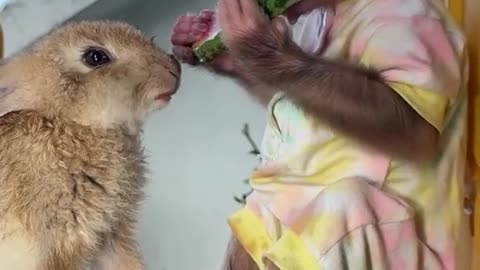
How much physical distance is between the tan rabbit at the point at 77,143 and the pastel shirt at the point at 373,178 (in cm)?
11

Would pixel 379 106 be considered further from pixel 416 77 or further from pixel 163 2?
pixel 163 2

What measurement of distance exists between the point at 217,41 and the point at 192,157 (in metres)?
0.13

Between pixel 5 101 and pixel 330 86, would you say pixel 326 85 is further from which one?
pixel 5 101

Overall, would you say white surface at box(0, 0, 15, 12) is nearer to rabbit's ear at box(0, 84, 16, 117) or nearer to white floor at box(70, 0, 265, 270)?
white floor at box(70, 0, 265, 270)

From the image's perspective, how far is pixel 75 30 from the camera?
0.54 m

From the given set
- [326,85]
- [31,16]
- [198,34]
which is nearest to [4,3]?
[31,16]

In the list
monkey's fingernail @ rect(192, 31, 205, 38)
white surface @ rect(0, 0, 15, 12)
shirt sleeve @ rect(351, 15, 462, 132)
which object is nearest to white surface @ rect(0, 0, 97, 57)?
white surface @ rect(0, 0, 15, 12)

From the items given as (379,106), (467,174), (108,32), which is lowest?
(467,174)

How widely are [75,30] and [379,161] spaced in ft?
0.73

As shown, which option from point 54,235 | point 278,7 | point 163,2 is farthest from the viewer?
point 163,2

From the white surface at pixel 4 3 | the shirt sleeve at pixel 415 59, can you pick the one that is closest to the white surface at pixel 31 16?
the white surface at pixel 4 3

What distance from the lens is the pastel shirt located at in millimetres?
579

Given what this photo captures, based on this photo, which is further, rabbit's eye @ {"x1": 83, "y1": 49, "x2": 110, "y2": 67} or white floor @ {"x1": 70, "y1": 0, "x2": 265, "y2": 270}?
white floor @ {"x1": 70, "y1": 0, "x2": 265, "y2": 270}

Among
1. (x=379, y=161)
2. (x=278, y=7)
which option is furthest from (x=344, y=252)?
(x=278, y=7)
